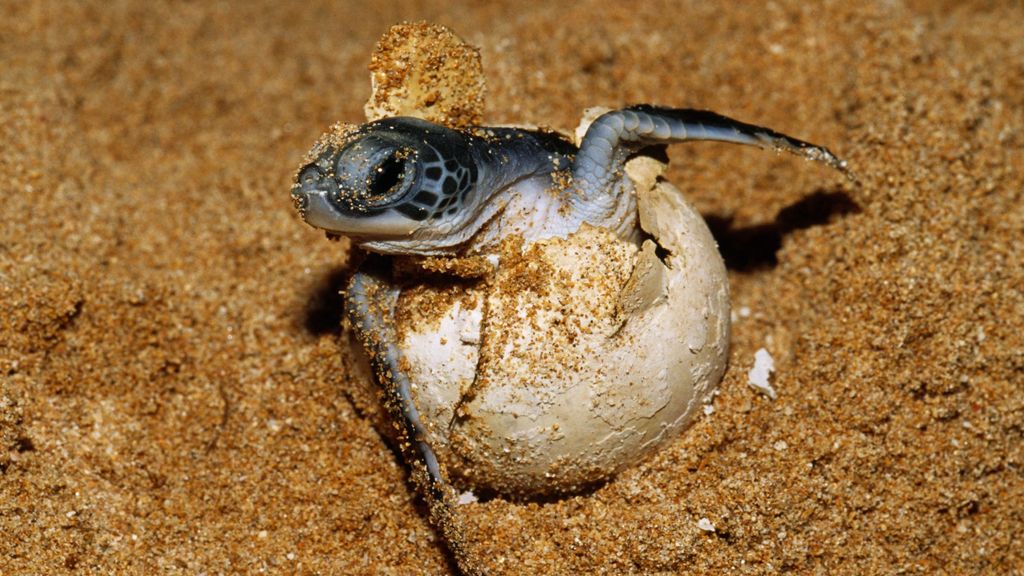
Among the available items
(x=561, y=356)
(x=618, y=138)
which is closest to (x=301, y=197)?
(x=561, y=356)

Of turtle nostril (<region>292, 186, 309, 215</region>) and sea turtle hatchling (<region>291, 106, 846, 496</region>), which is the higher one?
turtle nostril (<region>292, 186, 309, 215</region>)

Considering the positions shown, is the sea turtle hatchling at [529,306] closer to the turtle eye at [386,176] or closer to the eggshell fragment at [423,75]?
the turtle eye at [386,176]

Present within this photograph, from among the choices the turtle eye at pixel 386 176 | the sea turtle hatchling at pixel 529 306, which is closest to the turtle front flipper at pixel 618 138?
the sea turtle hatchling at pixel 529 306

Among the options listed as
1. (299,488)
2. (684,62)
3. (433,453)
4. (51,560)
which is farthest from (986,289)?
(51,560)

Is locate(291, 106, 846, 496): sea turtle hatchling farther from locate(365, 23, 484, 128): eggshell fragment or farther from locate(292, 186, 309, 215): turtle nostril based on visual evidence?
locate(365, 23, 484, 128): eggshell fragment

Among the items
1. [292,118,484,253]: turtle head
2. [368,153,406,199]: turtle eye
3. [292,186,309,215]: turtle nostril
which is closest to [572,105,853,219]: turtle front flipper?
[292,118,484,253]: turtle head

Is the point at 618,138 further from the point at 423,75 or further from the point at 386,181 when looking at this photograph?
the point at 386,181

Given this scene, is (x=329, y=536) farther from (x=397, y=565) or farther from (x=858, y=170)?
(x=858, y=170)

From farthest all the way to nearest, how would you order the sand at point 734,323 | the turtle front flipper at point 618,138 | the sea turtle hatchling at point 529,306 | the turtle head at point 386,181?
the sand at point 734,323, the turtle front flipper at point 618,138, the sea turtle hatchling at point 529,306, the turtle head at point 386,181
